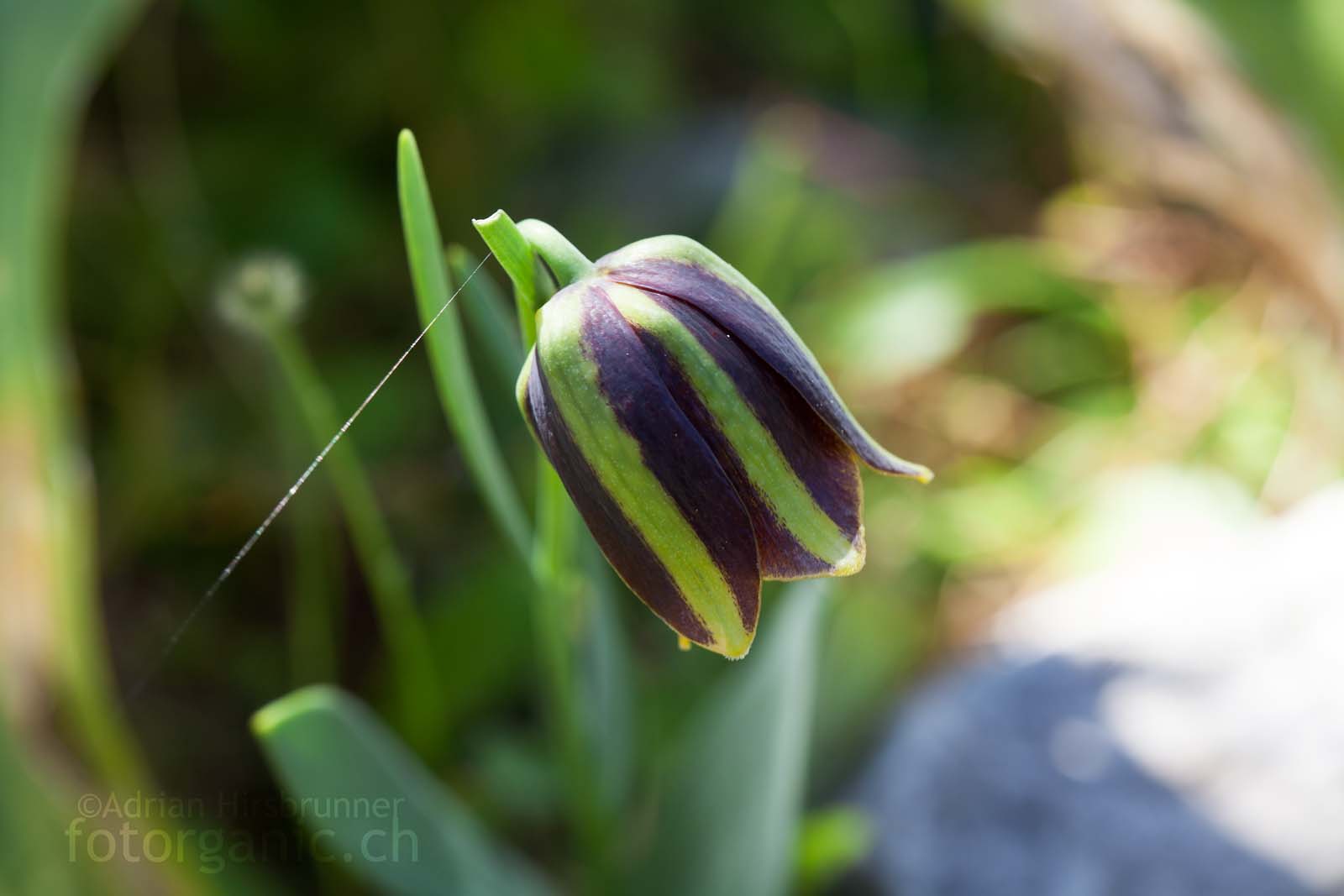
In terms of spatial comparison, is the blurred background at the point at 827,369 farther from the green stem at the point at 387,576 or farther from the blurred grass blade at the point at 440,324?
the blurred grass blade at the point at 440,324

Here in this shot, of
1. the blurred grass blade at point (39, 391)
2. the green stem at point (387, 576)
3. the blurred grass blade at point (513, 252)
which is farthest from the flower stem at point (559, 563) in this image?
the blurred grass blade at point (39, 391)

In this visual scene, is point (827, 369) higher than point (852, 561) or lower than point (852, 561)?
Result: lower

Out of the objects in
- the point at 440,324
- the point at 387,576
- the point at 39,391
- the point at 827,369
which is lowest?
the point at 827,369

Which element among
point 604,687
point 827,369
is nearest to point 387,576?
point 604,687

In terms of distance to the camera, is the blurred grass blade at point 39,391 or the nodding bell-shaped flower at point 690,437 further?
the blurred grass blade at point 39,391

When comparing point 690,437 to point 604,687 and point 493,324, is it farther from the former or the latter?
point 604,687

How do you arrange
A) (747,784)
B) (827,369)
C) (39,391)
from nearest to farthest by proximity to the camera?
(747,784), (39,391), (827,369)

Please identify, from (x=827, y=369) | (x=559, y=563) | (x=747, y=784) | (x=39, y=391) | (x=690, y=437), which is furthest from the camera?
(x=827, y=369)

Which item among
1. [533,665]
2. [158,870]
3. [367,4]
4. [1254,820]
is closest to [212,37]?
[367,4]
